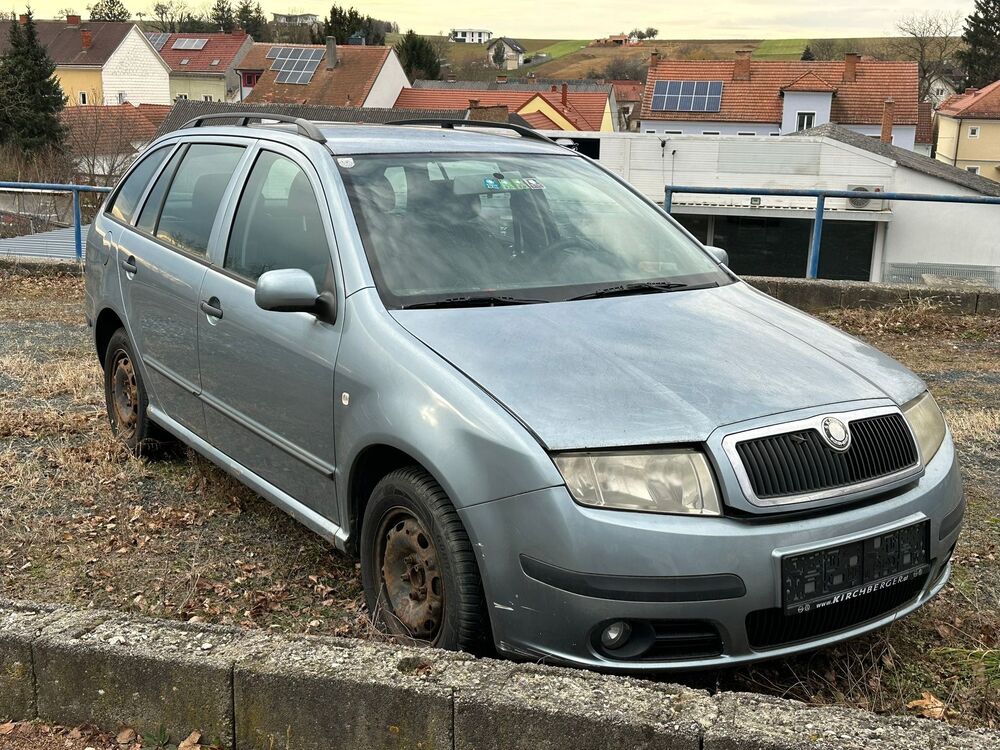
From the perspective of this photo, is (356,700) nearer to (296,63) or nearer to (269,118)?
(269,118)

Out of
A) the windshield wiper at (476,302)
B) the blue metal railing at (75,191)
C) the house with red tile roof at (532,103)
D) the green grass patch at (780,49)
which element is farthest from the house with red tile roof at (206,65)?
the windshield wiper at (476,302)

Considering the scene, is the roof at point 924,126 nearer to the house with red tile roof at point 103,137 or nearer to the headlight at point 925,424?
the house with red tile roof at point 103,137

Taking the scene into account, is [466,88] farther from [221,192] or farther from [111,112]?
[221,192]

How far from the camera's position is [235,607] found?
3893mm

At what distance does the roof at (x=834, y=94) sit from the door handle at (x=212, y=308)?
65.3 m

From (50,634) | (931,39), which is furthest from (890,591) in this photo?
(931,39)

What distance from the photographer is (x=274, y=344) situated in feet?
12.8

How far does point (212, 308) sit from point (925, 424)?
281 cm

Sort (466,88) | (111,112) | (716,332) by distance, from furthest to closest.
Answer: (466,88) → (111,112) → (716,332)

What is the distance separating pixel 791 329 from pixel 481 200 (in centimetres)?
134

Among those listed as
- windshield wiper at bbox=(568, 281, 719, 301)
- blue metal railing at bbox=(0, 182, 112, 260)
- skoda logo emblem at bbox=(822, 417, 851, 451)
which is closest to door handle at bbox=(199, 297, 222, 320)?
windshield wiper at bbox=(568, 281, 719, 301)

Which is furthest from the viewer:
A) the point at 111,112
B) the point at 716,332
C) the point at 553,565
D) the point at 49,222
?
the point at 111,112

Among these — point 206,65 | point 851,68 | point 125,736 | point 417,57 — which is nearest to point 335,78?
point 417,57

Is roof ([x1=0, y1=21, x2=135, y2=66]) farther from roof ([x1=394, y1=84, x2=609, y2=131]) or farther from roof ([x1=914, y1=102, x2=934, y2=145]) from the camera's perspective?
roof ([x1=914, y1=102, x2=934, y2=145])
